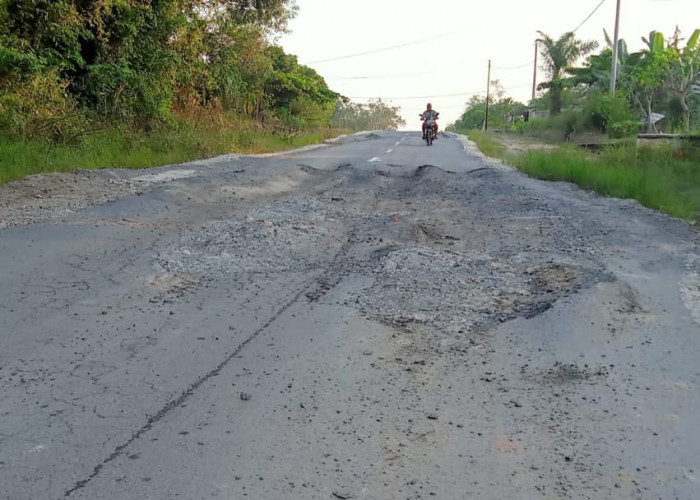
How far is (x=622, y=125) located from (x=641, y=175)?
702 inches

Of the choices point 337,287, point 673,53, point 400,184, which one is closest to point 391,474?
point 337,287

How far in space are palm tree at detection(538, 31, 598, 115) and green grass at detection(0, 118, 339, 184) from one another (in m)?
27.5

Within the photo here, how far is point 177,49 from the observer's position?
18.4m

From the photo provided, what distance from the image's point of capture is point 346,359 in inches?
148

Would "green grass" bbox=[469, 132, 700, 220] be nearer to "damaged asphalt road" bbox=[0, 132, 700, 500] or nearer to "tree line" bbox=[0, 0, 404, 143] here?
"damaged asphalt road" bbox=[0, 132, 700, 500]

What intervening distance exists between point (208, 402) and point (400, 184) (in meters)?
8.99

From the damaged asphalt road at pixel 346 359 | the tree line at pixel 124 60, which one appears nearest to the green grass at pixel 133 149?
the tree line at pixel 124 60

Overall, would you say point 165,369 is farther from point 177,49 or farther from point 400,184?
point 177,49

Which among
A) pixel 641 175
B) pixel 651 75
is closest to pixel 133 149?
pixel 641 175

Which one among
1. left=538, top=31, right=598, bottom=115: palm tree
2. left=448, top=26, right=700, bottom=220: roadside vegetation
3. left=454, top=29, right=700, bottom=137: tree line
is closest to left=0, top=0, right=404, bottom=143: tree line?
left=448, top=26, right=700, bottom=220: roadside vegetation

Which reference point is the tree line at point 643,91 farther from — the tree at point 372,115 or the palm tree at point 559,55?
the tree at point 372,115

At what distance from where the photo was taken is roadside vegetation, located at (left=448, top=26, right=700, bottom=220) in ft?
35.0

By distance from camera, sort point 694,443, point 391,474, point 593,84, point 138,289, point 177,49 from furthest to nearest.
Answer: point 593,84, point 177,49, point 138,289, point 694,443, point 391,474

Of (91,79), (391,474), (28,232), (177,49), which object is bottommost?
(391,474)
